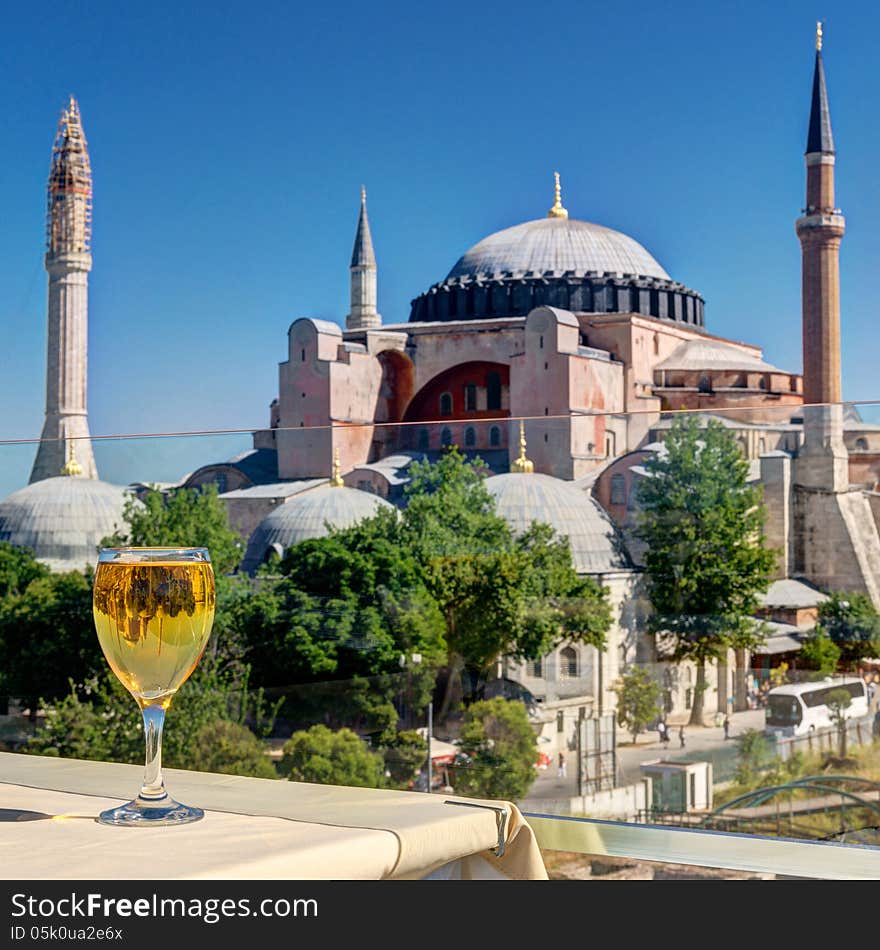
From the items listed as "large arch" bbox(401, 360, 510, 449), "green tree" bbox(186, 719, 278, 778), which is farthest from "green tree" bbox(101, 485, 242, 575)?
"large arch" bbox(401, 360, 510, 449)

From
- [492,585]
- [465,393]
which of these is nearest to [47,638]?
[492,585]

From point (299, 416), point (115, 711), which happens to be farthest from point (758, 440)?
point (299, 416)

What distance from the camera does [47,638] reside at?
2840 millimetres

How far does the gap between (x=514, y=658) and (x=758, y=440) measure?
0.62 m

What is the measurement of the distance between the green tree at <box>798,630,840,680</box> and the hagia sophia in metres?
0.03

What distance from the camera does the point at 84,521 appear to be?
307 cm

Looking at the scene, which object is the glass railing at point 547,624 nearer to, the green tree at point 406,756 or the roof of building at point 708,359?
the green tree at point 406,756

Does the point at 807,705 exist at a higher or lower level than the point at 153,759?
lower

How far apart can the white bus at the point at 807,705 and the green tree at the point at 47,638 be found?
1.42 meters

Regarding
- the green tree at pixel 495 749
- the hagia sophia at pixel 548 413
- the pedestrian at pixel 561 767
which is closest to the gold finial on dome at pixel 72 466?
the hagia sophia at pixel 548 413

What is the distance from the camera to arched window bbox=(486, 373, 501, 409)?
21.5 m

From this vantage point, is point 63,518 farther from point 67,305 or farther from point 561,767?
point 67,305

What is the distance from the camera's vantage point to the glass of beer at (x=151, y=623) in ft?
2.53

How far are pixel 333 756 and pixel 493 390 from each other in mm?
19354
